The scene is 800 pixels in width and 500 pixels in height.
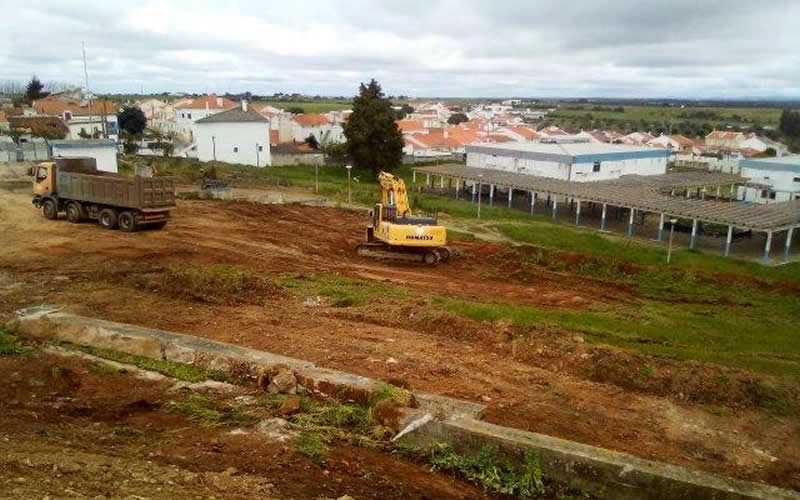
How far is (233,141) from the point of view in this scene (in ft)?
202

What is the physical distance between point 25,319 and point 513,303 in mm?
12661

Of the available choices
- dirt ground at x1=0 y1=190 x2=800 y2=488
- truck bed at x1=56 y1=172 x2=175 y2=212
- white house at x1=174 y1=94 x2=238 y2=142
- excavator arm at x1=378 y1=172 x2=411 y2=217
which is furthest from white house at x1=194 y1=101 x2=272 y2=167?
excavator arm at x1=378 y1=172 x2=411 y2=217

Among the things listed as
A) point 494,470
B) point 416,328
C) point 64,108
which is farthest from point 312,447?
point 64,108

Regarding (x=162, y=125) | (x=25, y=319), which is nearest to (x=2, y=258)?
(x=25, y=319)

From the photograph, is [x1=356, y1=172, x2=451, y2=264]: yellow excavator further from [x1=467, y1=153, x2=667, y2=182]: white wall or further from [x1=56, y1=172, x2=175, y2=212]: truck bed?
[x1=467, y1=153, x2=667, y2=182]: white wall

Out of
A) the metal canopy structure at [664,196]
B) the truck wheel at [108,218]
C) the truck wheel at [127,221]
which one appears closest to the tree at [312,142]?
the metal canopy structure at [664,196]

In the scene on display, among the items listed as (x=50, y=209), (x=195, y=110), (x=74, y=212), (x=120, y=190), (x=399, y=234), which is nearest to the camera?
(x=399, y=234)

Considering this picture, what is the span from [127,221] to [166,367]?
51.2 feet

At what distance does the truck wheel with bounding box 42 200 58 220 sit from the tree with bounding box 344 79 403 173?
104 feet

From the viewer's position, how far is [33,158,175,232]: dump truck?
24297 mm

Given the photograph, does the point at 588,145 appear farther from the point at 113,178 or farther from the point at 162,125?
the point at 162,125

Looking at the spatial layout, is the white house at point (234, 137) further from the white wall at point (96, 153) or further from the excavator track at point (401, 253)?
the excavator track at point (401, 253)

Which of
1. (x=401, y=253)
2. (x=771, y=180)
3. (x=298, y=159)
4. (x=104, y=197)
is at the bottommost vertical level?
(x=401, y=253)

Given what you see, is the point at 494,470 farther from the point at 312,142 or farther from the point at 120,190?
the point at 312,142
